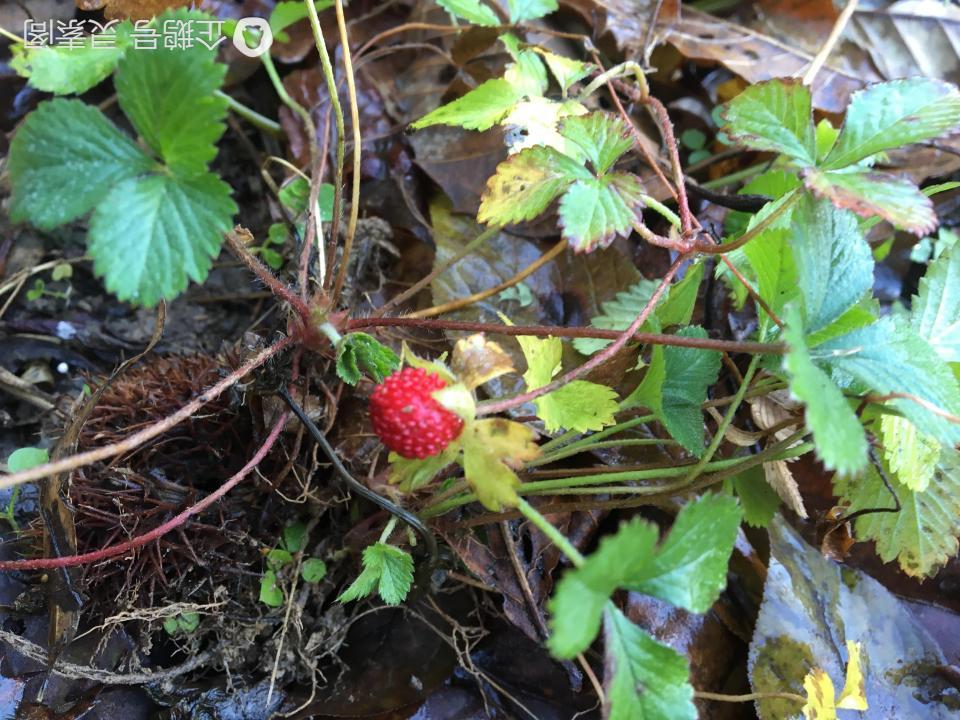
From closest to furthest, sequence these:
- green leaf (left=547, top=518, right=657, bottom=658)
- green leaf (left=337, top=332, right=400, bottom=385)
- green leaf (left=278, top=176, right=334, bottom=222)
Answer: green leaf (left=547, top=518, right=657, bottom=658), green leaf (left=337, top=332, right=400, bottom=385), green leaf (left=278, top=176, right=334, bottom=222)

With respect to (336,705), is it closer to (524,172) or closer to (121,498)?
(121,498)

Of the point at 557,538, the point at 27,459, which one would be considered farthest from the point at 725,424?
the point at 27,459

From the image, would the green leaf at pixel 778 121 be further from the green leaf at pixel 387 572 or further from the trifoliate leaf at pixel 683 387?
the green leaf at pixel 387 572

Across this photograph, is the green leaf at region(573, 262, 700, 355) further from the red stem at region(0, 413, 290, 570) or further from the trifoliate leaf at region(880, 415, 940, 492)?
the red stem at region(0, 413, 290, 570)

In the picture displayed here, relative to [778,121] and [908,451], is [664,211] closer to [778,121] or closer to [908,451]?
[778,121]

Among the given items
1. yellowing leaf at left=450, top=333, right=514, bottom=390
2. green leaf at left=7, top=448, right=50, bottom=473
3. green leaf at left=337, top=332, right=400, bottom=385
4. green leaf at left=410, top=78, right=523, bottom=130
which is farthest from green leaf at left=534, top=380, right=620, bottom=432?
green leaf at left=7, top=448, right=50, bottom=473

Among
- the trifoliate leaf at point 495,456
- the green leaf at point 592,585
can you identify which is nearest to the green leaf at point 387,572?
the trifoliate leaf at point 495,456
